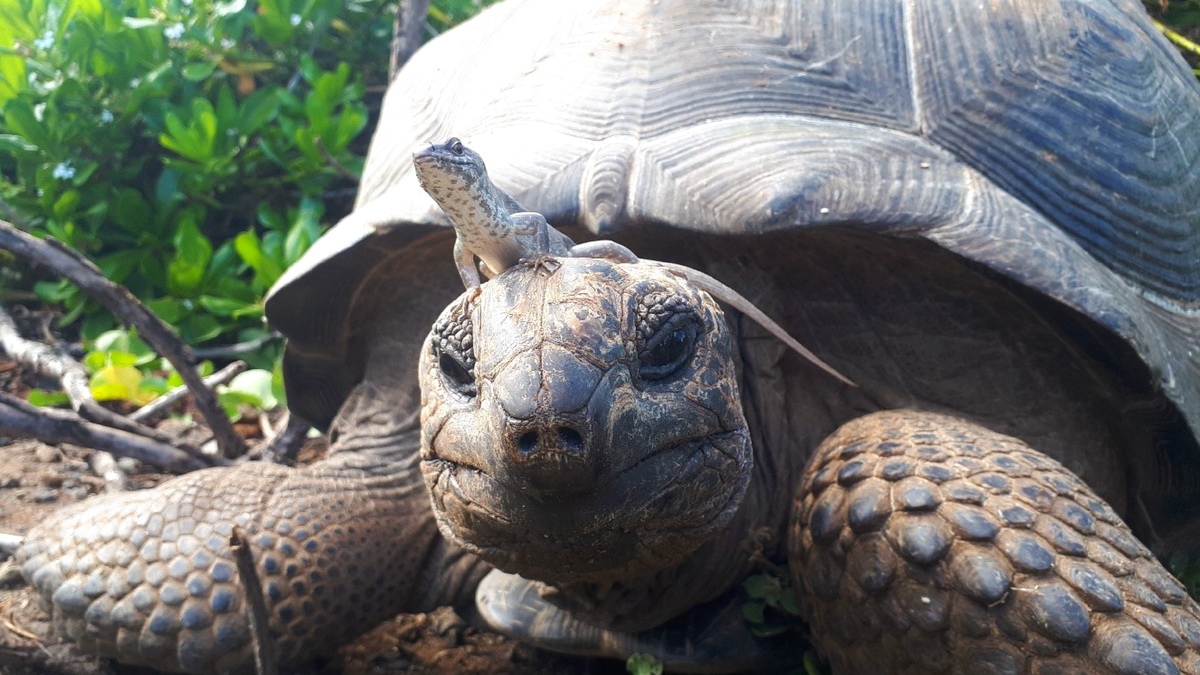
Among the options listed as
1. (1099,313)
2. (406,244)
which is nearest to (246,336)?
(406,244)

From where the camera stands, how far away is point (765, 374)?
2193 mm

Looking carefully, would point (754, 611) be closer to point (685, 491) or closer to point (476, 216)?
point (685, 491)

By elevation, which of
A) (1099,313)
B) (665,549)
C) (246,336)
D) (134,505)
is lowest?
(246,336)

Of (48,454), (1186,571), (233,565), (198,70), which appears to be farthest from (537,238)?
(198,70)

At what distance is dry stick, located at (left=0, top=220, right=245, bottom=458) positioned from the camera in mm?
2822

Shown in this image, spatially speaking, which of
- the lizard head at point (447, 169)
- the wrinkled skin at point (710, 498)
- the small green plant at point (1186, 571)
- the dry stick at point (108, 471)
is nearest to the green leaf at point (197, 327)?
the dry stick at point (108, 471)

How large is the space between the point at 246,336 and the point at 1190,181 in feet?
11.7

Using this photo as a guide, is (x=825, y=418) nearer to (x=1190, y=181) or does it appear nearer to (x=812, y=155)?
(x=812, y=155)

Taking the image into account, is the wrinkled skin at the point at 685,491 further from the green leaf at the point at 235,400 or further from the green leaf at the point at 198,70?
the green leaf at the point at 198,70

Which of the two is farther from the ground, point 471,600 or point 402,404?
point 402,404

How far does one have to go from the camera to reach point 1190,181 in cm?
249

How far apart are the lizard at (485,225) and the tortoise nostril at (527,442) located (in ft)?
1.07

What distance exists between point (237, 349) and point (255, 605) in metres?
2.34

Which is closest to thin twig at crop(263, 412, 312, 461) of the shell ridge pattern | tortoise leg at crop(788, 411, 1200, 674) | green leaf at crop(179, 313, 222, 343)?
Answer: green leaf at crop(179, 313, 222, 343)
